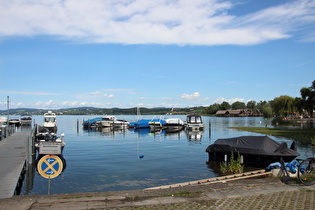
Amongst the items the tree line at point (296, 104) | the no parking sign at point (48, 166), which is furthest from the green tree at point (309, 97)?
the no parking sign at point (48, 166)

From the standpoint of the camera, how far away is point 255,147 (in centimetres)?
2031

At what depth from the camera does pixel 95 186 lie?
50.2 ft

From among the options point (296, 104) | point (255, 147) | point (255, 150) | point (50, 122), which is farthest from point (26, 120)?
point (255, 150)

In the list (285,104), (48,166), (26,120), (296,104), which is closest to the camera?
(48,166)

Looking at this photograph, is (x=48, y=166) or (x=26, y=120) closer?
(x=48, y=166)

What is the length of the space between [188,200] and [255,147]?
515 inches

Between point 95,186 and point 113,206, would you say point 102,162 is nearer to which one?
point 95,186

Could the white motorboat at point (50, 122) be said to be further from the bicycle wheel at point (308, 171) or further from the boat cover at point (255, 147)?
the bicycle wheel at point (308, 171)

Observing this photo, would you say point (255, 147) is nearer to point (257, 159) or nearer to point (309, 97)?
point (257, 159)

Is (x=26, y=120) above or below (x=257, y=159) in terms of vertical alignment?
above

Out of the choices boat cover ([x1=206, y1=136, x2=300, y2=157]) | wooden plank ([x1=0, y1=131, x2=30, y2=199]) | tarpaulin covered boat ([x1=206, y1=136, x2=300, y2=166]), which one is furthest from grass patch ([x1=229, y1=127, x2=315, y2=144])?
wooden plank ([x1=0, y1=131, x2=30, y2=199])

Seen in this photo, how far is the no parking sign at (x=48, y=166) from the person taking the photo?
10.0 meters

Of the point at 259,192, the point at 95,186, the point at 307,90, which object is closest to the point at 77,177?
the point at 95,186

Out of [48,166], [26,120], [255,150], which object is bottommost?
[255,150]
